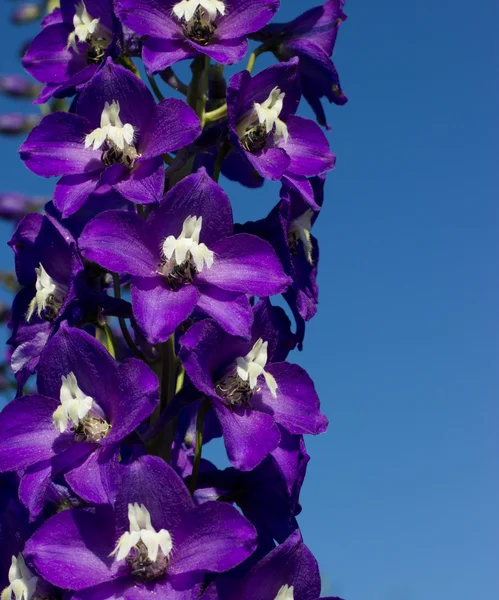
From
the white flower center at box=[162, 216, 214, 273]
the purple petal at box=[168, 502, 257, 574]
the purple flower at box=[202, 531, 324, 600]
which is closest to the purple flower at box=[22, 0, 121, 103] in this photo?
the white flower center at box=[162, 216, 214, 273]

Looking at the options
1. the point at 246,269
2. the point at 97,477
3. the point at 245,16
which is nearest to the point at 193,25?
the point at 245,16

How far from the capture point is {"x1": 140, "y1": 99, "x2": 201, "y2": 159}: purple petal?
11.3ft

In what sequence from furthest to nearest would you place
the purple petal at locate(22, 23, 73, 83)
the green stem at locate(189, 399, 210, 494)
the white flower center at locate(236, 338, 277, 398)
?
the purple petal at locate(22, 23, 73, 83), the green stem at locate(189, 399, 210, 494), the white flower center at locate(236, 338, 277, 398)

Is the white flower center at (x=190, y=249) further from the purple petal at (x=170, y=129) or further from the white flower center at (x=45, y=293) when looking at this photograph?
the white flower center at (x=45, y=293)

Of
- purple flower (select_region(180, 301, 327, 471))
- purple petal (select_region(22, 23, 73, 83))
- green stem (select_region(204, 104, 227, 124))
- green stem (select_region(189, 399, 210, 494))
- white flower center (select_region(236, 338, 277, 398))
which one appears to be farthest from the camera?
purple petal (select_region(22, 23, 73, 83))

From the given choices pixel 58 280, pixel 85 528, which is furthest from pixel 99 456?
pixel 58 280

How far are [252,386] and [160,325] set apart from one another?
0.38 m

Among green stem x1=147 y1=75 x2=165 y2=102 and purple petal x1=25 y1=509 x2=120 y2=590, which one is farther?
green stem x1=147 y1=75 x2=165 y2=102

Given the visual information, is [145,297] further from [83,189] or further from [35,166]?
[35,166]

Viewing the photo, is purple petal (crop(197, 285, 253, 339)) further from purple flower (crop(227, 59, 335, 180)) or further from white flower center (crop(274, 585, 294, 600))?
white flower center (crop(274, 585, 294, 600))

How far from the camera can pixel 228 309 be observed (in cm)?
326

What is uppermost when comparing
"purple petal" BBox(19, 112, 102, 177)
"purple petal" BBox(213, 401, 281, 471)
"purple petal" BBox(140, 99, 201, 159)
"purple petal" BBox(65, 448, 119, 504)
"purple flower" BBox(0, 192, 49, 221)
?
"purple petal" BBox(140, 99, 201, 159)

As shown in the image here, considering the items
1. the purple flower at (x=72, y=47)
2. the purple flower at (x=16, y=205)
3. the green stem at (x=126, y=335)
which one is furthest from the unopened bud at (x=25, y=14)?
the green stem at (x=126, y=335)

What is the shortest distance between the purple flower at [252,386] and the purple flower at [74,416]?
0.22 metres
